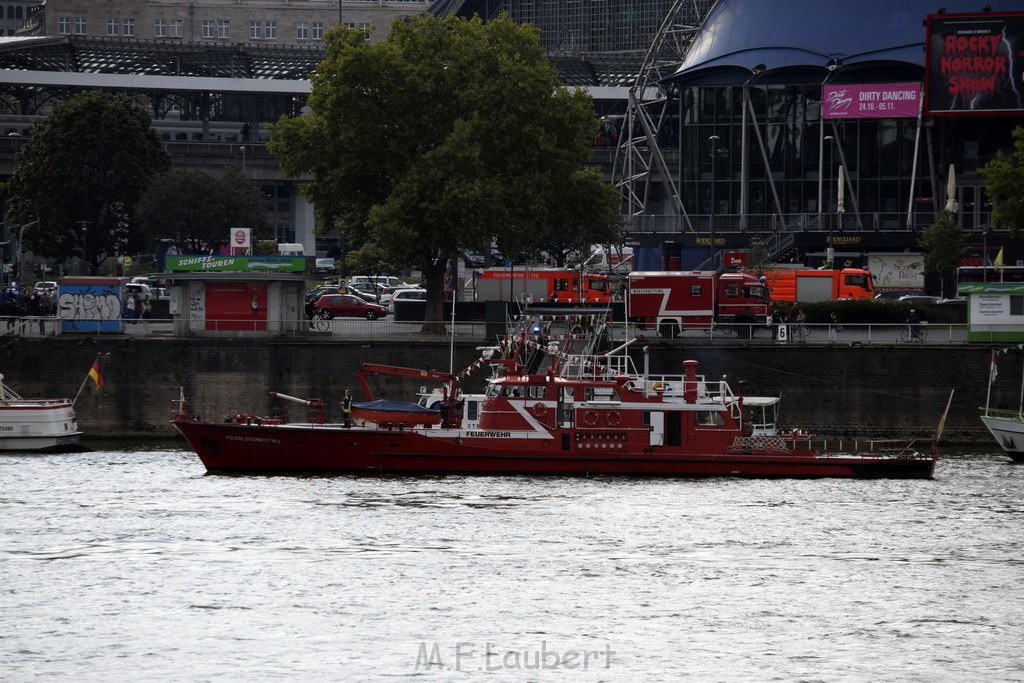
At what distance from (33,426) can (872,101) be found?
53.8m

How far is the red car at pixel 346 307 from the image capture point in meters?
78.4

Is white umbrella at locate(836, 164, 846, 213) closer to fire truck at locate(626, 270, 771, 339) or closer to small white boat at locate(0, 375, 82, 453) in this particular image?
fire truck at locate(626, 270, 771, 339)

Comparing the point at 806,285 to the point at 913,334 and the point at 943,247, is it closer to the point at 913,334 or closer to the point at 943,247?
the point at 943,247

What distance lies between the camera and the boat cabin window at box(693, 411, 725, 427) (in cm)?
5297

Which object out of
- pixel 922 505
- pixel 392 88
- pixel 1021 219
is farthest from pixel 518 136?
pixel 922 505

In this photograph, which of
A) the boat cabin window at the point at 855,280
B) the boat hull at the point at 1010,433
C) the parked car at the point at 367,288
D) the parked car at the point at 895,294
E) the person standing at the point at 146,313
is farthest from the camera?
the parked car at the point at 367,288

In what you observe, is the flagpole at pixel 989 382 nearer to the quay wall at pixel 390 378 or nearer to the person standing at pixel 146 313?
the quay wall at pixel 390 378

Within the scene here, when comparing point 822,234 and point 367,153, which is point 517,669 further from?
point 822,234

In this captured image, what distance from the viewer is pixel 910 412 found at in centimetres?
6400

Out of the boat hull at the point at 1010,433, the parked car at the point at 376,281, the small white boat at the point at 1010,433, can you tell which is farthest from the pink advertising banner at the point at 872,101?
the boat hull at the point at 1010,433

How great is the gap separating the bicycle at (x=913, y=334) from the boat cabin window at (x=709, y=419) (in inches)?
565

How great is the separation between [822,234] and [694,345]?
1221 inches

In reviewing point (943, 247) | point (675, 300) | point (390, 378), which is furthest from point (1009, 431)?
point (943, 247)

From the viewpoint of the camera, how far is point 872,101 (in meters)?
96.5
